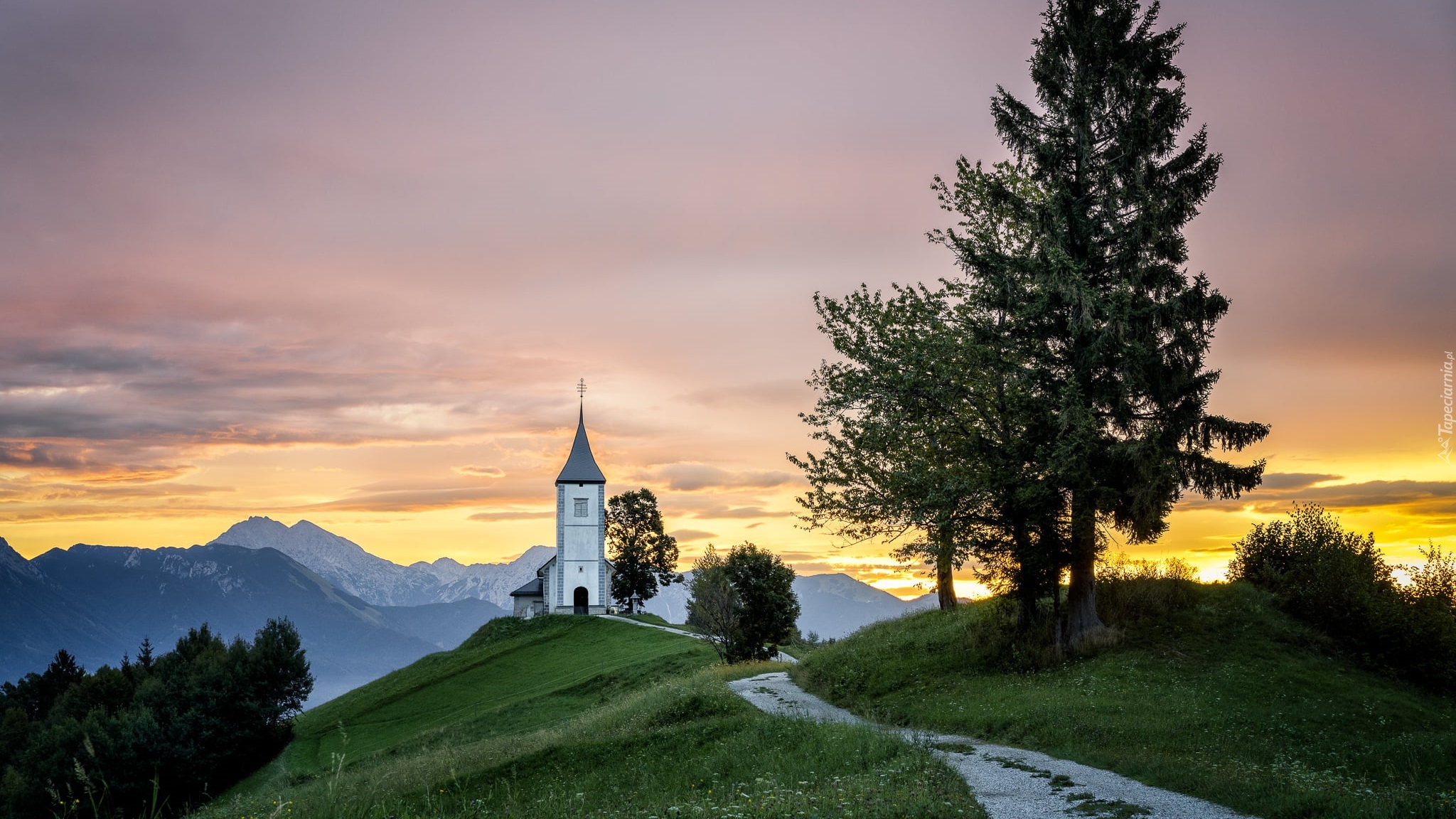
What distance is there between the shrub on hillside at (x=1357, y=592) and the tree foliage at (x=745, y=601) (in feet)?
68.0

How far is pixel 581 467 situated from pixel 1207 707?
7965 cm

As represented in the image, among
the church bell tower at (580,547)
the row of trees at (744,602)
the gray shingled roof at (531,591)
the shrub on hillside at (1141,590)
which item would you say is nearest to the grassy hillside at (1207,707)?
the shrub on hillside at (1141,590)

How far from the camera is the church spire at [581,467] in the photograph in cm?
9331

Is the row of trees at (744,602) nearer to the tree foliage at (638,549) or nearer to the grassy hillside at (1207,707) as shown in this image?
the grassy hillside at (1207,707)

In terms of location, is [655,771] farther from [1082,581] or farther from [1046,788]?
[1082,581]

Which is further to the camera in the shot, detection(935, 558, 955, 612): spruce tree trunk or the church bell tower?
the church bell tower

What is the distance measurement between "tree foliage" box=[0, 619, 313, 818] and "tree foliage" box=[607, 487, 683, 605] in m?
31.0

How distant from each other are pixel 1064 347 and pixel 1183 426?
4.26 metres

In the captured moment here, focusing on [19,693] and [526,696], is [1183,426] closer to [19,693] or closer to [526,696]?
[526,696]

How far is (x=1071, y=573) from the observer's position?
27250mm

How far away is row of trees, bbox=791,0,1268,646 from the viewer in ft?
85.7

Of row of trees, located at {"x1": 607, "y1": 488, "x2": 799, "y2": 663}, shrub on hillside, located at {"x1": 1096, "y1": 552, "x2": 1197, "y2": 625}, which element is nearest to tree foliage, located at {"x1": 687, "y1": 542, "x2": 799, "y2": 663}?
row of trees, located at {"x1": 607, "y1": 488, "x2": 799, "y2": 663}

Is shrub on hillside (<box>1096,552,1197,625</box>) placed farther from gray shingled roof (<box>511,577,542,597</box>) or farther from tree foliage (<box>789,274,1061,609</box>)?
gray shingled roof (<box>511,577,542,597</box>)

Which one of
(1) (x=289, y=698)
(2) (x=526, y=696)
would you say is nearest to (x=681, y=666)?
(2) (x=526, y=696)
